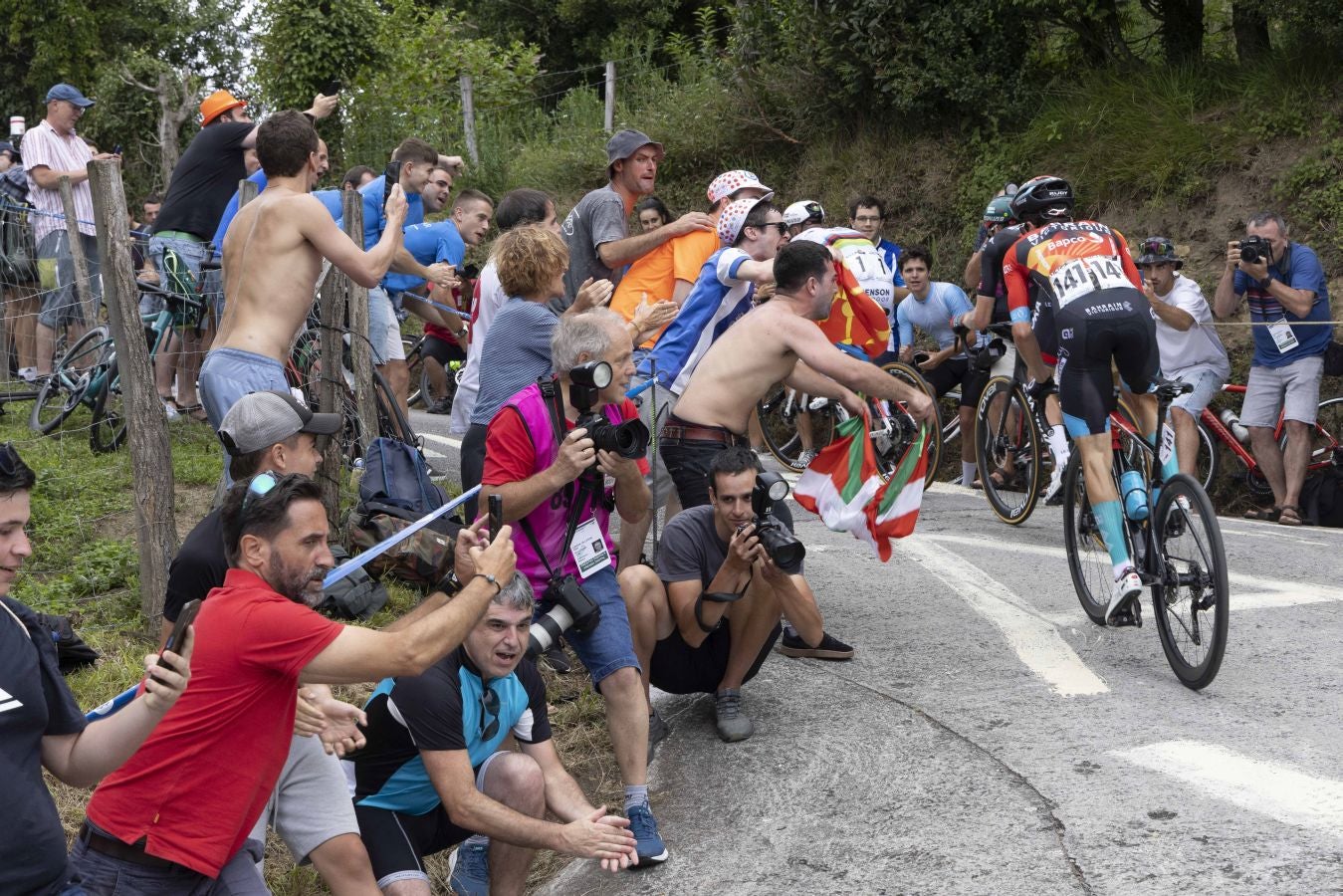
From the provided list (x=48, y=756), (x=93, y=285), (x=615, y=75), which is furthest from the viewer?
(x=615, y=75)

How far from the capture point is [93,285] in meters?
10.9

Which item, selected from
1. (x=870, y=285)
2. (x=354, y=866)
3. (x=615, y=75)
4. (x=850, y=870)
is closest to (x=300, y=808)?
(x=354, y=866)

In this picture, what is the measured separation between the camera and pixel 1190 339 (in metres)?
10.1

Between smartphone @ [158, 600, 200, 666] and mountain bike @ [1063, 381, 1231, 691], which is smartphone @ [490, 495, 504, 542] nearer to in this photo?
smartphone @ [158, 600, 200, 666]

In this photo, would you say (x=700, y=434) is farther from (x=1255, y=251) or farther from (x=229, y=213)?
(x=1255, y=251)

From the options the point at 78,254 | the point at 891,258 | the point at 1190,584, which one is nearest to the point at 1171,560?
the point at 1190,584

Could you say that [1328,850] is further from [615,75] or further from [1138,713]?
[615,75]

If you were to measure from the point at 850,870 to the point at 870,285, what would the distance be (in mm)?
6392

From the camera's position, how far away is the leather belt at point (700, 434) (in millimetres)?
5945

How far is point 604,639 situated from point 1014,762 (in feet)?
4.74

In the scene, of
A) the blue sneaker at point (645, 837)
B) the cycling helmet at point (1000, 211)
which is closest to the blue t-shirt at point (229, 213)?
the blue sneaker at point (645, 837)

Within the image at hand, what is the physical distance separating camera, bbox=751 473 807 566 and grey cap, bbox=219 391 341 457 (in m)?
1.57

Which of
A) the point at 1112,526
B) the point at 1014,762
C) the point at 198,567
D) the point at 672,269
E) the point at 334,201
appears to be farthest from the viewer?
the point at 334,201

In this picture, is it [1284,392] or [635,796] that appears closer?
[635,796]
